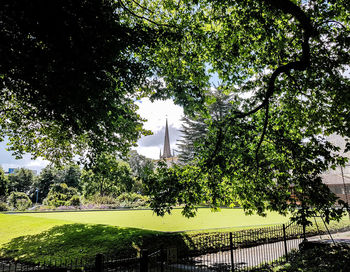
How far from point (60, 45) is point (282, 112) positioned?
904cm

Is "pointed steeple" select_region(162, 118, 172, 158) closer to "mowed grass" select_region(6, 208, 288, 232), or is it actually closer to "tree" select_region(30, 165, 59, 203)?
"tree" select_region(30, 165, 59, 203)

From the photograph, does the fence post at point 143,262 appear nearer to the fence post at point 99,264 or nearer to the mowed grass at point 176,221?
the fence post at point 99,264

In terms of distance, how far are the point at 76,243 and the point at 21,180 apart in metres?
75.2

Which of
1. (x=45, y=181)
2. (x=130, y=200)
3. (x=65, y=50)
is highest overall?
(x=65, y=50)

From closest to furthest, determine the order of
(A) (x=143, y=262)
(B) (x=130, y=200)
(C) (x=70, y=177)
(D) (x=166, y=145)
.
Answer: (A) (x=143, y=262)
(B) (x=130, y=200)
(C) (x=70, y=177)
(D) (x=166, y=145)

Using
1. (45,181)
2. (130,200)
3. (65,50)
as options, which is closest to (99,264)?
(65,50)

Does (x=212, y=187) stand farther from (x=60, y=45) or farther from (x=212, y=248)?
(x=60, y=45)

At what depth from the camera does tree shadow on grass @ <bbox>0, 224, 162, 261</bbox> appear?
1159cm

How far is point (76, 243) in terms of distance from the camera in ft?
42.7

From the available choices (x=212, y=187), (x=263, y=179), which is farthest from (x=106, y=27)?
(x=263, y=179)

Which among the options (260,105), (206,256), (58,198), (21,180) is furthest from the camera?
(21,180)

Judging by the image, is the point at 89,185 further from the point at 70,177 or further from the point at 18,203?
the point at 70,177

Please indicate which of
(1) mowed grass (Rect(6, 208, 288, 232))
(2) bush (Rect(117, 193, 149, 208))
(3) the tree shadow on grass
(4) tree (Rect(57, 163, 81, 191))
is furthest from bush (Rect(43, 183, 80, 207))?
(3) the tree shadow on grass

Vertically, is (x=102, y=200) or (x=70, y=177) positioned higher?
(x=70, y=177)
